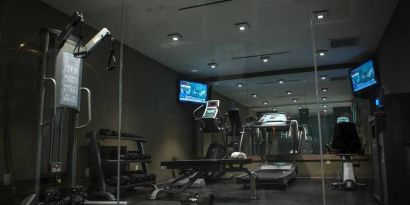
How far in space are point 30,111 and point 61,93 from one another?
601 mm

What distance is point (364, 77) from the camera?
401cm

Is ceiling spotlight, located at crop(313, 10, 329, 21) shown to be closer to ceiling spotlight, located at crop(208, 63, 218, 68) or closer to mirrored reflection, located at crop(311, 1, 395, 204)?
mirrored reflection, located at crop(311, 1, 395, 204)

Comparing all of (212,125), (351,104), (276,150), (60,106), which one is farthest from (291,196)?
(60,106)

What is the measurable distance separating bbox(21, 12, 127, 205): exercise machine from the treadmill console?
1.93 meters

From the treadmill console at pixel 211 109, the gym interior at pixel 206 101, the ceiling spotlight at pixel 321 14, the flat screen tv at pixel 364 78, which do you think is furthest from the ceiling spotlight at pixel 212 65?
the flat screen tv at pixel 364 78

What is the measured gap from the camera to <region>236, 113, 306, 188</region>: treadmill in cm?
445

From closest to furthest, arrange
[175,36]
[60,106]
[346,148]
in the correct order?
1. [60,106]
2. [346,148]
3. [175,36]

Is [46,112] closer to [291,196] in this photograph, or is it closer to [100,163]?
[100,163]

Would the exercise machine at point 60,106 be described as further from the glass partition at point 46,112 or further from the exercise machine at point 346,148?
the exercise machine at point 346,148

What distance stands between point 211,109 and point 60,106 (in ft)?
7.38

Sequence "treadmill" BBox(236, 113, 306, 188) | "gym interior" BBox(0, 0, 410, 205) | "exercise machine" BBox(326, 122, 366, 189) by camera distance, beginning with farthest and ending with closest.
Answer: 1. "treadmill" BBox(236, 113, 306, 188)
2. "exercise machine" BBox(326, 122, 366, 189)
3. "gym interior" BBox(0, 0, 410, 205)

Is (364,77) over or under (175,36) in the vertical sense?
under

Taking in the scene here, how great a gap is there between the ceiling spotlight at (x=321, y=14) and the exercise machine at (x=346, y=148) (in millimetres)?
1642

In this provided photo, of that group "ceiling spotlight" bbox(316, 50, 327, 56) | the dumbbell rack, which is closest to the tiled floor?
the dumbbell rack
